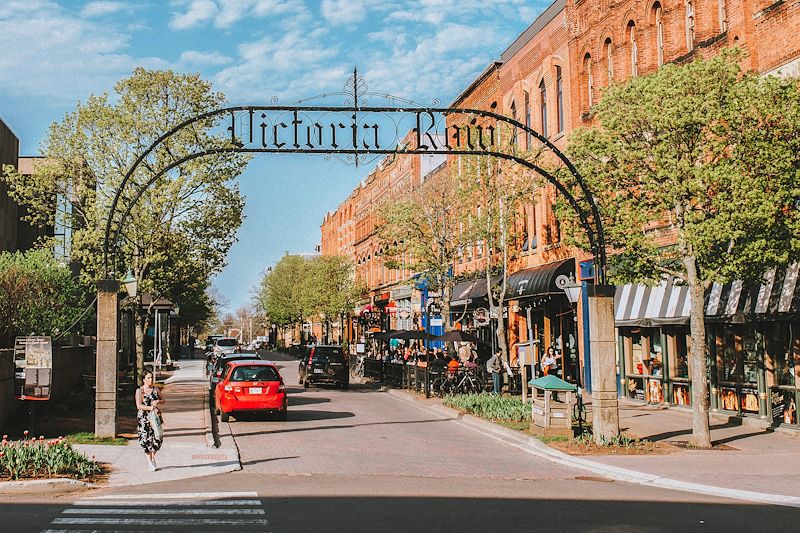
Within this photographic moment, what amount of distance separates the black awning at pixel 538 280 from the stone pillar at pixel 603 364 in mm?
13675

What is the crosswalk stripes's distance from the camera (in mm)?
9977

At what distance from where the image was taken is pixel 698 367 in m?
18.3

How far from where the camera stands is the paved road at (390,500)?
1030cm

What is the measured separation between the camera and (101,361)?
60.7 ft

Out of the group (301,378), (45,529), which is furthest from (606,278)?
(301,378)

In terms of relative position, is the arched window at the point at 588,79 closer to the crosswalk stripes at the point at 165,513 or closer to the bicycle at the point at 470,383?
the bicycle at the point at 470,383

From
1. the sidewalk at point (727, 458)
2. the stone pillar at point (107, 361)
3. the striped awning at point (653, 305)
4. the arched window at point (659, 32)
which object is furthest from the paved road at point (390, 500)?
the arched window at point (659, 32)

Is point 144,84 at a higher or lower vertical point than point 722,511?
higher

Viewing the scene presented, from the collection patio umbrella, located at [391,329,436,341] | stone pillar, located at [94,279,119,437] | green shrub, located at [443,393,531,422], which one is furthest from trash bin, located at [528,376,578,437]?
patio umbrella, located at [391,329,436,341]

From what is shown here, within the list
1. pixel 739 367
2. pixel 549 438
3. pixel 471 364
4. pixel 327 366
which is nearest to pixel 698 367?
pixel 549 438

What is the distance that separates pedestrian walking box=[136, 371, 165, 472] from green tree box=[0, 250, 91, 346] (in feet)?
46.7

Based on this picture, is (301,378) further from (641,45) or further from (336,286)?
(336,286)

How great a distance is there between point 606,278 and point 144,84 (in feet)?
60.8

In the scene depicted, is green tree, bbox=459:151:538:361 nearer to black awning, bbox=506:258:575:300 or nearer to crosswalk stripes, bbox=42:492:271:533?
black awning, bbox=506:258:575:300
